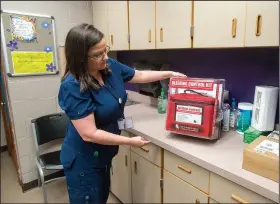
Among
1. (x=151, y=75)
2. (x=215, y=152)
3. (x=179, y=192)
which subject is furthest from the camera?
(x=151, y=75)

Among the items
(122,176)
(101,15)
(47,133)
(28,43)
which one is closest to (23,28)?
(28,43)

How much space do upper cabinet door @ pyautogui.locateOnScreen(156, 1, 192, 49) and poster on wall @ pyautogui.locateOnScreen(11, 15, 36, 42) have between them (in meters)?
1.15

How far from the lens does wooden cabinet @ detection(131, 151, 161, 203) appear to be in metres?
1.43

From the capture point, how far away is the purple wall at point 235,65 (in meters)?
1.29

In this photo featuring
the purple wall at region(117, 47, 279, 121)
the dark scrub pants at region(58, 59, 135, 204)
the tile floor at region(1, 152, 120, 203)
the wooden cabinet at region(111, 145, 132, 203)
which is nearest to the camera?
the dark scrub pants at region(58, 59, 135, 204)

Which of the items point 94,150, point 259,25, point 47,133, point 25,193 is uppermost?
point 259,25

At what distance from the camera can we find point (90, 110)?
100 centimetres

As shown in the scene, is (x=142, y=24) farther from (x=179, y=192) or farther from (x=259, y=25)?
(x=179, y=192)

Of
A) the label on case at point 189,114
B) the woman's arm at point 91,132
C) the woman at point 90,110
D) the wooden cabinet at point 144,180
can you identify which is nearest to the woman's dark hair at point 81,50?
the woman at point 90,110

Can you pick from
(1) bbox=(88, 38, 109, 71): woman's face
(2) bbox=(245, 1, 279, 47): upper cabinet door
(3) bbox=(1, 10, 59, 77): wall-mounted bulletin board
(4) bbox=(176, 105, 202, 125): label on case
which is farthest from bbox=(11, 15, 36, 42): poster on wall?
(2) bbox=(245, 1, 279, 47): upper cabinet door

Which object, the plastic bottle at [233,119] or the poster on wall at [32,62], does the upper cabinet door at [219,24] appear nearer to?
the plastic bottle at [233,119]

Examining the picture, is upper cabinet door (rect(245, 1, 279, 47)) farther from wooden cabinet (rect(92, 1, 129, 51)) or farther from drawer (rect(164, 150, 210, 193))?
wooden cabinet (rect(92, 1, 129, 51))

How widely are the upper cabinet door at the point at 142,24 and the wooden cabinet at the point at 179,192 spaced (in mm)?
933

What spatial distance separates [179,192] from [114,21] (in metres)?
1.51
